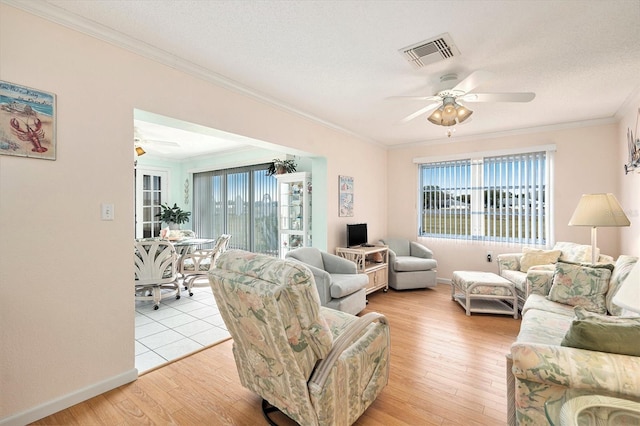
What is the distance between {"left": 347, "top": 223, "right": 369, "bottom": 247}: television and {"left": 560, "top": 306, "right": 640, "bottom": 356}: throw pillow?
10.7ft

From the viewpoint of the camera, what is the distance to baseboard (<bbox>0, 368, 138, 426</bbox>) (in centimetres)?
178

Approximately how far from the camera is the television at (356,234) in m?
4.57

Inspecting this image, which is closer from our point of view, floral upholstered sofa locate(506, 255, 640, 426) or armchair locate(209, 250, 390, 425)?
floral upholstered sofa locate(506, 255, 640, 426)

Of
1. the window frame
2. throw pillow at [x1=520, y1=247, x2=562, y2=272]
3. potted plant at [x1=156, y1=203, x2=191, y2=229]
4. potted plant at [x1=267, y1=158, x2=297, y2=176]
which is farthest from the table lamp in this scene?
potted plant at [x1=156, y1=203, x2=191, y2=229]

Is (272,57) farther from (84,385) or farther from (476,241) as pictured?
(476,241)

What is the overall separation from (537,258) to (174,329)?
4.72 metres

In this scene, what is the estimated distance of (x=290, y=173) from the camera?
501 cm

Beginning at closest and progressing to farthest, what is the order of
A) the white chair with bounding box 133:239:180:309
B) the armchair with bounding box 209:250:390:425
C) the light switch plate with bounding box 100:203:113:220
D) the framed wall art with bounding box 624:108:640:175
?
the armchair with bounding box 209:250:390:425, the light switch plate with bounding box 100:203:113:220, the framed wall art with bounding box 624:108:640:175, the white chair with bounding box 133:239:180:309

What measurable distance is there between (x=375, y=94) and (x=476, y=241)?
10.8ft

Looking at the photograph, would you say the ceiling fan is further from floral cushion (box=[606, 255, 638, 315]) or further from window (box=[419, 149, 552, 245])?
window (box=[419, 149, 552, 245])

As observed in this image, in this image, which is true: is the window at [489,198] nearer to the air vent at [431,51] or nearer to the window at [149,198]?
the air vent at [431,51]

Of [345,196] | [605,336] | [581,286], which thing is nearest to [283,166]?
[345,196]

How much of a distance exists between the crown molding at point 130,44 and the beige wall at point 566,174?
3.66m

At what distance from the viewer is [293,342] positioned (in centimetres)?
143
